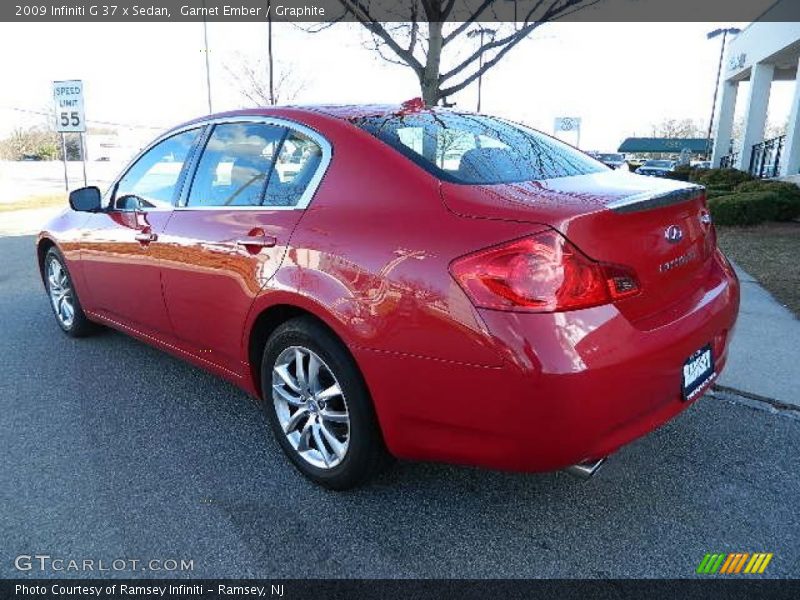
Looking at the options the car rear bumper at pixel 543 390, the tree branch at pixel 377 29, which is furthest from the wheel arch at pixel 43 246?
the tree branch at pixel 377 29

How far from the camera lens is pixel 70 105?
532 inches

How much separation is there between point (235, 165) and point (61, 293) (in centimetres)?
261

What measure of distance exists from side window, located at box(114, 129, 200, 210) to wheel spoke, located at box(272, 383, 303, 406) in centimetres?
133

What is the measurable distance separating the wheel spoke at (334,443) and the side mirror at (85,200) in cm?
246

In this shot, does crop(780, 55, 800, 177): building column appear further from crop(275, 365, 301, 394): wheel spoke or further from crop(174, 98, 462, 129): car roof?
crop(275, 365, 301, 394): wheel spoke

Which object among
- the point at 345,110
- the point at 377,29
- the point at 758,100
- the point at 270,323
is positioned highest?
the point at 377,29

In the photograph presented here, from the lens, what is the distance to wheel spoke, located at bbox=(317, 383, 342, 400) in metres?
2.55

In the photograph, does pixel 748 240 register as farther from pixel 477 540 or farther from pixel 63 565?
pixel 63 565

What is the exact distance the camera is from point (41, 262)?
202 inches

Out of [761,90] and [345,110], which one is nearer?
[345,110]

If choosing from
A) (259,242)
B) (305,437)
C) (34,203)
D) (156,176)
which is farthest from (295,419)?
(34,203)

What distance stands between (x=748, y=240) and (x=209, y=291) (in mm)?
8714

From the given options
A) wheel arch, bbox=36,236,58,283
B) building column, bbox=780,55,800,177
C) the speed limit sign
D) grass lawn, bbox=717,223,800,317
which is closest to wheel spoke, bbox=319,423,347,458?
wheel arch, bbox=36,236,58,283

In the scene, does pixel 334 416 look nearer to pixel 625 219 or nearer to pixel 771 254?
pixel 625 219
